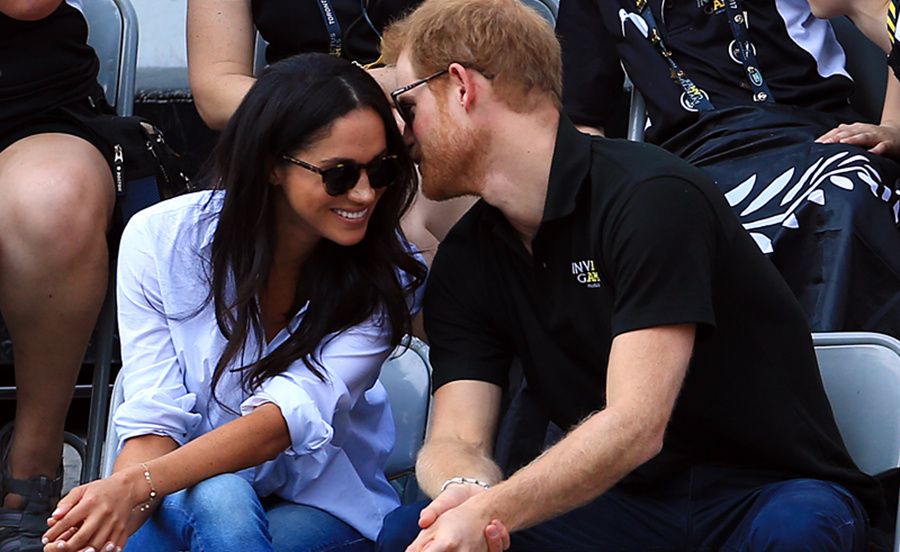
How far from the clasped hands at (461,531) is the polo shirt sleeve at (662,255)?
38cm

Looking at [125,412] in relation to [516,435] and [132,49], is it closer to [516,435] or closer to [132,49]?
[516,435]

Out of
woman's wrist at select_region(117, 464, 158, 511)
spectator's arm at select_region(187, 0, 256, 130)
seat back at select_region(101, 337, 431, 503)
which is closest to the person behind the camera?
woman's wrist at select_region(117, 464, 158, 511)

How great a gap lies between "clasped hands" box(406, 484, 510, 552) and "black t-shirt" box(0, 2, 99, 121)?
5.34 ft

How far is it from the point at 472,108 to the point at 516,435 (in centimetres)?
66

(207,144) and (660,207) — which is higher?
(660,207)

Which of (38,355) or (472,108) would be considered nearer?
(472,108)

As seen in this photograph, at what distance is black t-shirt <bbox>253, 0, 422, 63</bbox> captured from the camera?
12.2ft

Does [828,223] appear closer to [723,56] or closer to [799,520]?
[723,56]

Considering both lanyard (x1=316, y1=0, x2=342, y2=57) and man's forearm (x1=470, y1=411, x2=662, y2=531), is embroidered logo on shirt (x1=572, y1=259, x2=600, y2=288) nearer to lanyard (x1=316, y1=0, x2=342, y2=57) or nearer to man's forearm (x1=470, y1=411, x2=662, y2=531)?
man's forearm (x1=470, y1=411, x2=662, y2=531)

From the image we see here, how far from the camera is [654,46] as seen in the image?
3.72 m

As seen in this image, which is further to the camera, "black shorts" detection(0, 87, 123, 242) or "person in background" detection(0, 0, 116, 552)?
"black shorts" detection(0, 87, 123, 242)

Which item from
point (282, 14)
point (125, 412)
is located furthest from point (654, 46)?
point (125, 412)

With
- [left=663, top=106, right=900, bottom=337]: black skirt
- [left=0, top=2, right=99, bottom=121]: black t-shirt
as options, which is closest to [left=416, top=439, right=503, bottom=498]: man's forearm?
[left=663, top=106, right=900, bottom=337]: black skirt

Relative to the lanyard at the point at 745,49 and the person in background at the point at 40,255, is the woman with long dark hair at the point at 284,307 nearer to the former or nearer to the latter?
the person in background at the point at 40,255
